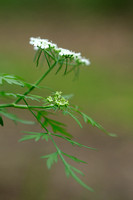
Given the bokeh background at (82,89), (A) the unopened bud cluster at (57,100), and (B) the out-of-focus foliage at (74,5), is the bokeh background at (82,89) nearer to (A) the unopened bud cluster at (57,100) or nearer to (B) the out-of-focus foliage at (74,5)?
(B) the out-of-focus foliage at (74,5)

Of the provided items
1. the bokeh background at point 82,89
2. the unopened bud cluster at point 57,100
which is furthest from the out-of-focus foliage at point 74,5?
the unopened bud cluster at point 57,100

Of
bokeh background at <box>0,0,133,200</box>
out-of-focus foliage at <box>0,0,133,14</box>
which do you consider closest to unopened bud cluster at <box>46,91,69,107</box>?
bokeh background at <box>0,0,133,200</box>

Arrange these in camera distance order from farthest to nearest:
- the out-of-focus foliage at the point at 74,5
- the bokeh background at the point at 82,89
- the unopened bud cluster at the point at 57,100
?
the out-of-focus foliage at the point at 74,5 → the bokeh background at the point at 82,89 → the unopened bud cluster at the point at 57,100

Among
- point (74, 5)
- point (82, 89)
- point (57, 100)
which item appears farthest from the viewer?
point (74, 5)

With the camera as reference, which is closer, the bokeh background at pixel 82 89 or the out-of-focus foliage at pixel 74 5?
the bokeh background at pixel 82 89

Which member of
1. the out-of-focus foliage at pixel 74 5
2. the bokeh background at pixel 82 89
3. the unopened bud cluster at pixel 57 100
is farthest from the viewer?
the out-of-focus foliage at pixel 74 5

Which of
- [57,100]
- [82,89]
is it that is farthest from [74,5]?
[57,100]

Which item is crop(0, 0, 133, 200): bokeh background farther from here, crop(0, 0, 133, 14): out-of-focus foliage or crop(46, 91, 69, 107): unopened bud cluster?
crop(46, 91, 69, 107): unopened bud cluster

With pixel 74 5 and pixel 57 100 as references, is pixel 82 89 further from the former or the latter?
pixel 74 5
